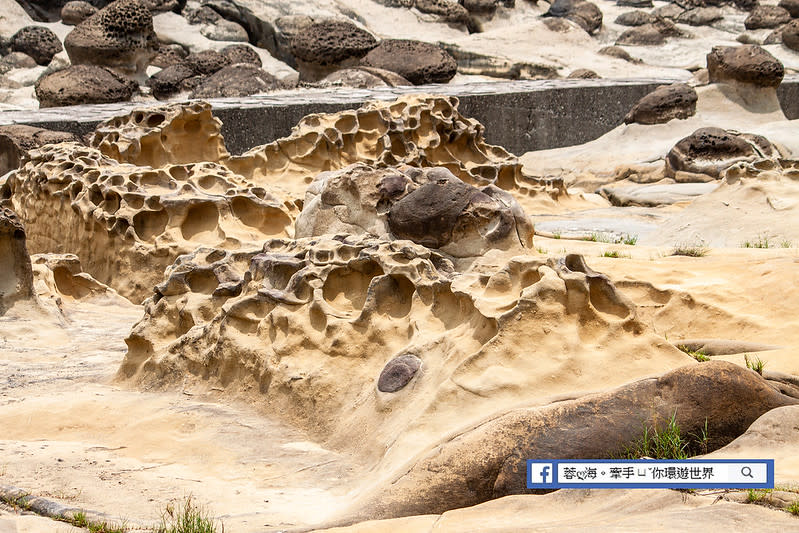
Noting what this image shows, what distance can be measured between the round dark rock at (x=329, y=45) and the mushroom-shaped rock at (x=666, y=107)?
6000 mm

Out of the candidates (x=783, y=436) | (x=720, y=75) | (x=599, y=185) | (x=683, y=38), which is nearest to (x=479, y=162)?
(x=599, y=185)

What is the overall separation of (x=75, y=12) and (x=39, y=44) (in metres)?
1.67

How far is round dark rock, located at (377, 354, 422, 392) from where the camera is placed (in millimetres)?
3797

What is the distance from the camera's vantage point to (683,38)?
90.4ft

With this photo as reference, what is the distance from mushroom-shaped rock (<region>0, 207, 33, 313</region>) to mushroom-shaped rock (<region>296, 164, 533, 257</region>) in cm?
174

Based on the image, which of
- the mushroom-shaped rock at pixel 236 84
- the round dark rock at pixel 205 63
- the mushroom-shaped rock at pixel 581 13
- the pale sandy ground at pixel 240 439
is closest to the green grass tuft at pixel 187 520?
the pale sandy ground at pixel 240 439

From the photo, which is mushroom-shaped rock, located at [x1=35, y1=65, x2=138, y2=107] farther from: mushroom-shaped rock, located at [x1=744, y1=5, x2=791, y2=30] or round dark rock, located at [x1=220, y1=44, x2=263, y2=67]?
mushroom-shaped rock, located at [x1=744, y1=5, x2=791, y2=30]

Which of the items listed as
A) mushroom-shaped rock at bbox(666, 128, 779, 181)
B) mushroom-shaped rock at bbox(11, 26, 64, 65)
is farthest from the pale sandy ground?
mushroom-shaped rock at bbox(11, 26, 64, 65)

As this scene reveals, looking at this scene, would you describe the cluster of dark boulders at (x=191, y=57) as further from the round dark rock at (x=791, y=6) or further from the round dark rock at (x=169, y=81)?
the round dark rock at (x=791, y=6)

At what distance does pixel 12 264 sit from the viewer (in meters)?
6.38

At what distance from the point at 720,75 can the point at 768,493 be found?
12636mm

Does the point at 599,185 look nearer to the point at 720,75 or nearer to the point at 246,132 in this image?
the point at 720,75

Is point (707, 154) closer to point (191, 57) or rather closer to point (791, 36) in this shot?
point (191, 57)

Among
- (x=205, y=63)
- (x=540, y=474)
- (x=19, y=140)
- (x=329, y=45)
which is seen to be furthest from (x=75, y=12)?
(x=540, y=474)
